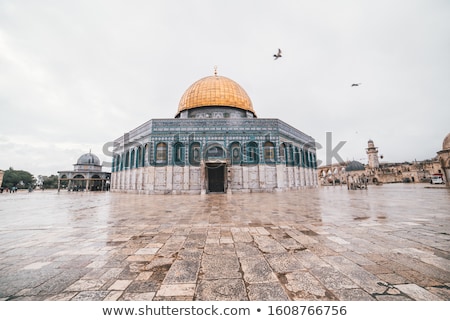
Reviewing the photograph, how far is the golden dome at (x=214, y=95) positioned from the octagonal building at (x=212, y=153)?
122mm

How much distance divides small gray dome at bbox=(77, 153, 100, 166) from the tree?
1771 centimetres

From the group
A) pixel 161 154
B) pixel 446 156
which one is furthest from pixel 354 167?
pixel 161 154

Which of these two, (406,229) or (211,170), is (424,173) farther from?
(406,229)

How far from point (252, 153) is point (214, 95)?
28.0 ft

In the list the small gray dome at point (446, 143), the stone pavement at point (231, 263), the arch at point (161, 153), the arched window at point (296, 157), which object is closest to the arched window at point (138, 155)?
the arch at point (161, 153)

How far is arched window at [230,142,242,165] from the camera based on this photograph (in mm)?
20406

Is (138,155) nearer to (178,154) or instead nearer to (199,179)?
(178,154)

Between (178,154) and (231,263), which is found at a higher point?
(178,154)

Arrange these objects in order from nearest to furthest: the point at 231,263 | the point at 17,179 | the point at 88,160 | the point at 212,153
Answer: the point at 231,263 → the point at 212,153 → the point at 88,160 → the point at 17,179

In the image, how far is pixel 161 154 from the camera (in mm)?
20406

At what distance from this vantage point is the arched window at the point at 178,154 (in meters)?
20.0
